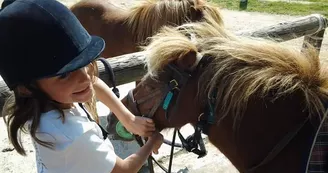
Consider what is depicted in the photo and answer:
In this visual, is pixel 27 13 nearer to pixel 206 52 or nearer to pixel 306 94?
pixel 206 52

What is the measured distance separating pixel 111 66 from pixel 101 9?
233cm

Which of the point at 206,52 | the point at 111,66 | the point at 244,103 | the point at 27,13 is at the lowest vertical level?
the point at 111,66

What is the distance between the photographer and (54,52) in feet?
4.42

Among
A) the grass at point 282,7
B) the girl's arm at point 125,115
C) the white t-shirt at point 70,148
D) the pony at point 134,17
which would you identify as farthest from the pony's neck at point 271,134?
the grass at point 282,7

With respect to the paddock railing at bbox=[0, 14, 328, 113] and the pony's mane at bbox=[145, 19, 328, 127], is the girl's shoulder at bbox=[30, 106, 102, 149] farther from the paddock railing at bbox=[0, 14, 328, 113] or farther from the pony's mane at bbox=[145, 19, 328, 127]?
the paddock railing at bbox=[0, 14, 328, 113]

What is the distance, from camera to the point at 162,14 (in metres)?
3.82

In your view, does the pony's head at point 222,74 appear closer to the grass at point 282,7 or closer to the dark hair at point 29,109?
the dark hair at point 29,109

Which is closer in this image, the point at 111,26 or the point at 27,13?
the point at 27,13

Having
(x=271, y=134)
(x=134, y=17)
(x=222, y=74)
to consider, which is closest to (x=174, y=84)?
(x=222, y=74)

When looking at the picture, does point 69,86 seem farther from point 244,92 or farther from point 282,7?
point 282,7

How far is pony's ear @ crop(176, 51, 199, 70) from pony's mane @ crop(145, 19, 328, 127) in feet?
0.06

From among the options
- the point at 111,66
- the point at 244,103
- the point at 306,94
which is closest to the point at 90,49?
the point at 244,103

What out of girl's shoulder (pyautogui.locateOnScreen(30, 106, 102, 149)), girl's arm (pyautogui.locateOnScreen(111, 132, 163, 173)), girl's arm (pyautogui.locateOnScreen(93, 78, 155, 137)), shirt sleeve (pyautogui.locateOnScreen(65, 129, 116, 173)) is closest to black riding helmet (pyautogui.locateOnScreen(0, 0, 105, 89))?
girl's shoulder (pyautogui.locateOnScreen(30, 106, 102, 149))

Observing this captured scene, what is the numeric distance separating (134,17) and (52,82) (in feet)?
9.22
